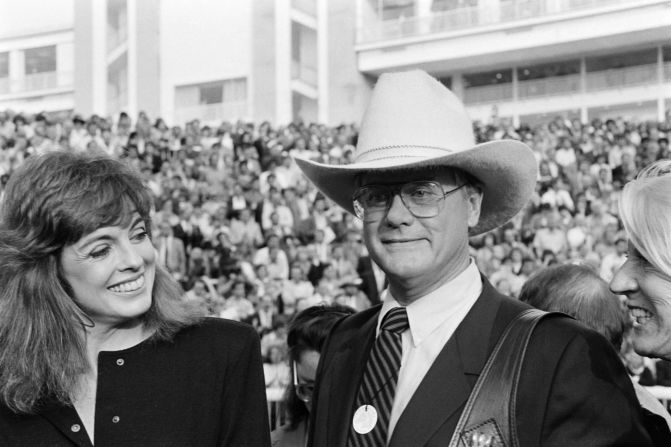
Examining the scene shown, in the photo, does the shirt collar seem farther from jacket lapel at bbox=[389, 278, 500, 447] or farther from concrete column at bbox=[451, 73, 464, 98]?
concrete column at bbox=[451, 73, 464, 98]

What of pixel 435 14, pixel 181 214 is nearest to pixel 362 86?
pixel 435 14

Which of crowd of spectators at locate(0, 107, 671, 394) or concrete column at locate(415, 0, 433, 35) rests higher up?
concrete column at locate(415, 0, 433, 35)

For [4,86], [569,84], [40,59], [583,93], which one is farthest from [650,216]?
[4,86]

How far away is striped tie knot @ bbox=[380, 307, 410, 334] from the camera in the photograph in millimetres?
2688

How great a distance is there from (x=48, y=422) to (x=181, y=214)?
11.2m

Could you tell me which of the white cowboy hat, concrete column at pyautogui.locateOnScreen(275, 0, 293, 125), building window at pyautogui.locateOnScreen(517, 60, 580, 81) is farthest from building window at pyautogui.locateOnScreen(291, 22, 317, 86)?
the white cowboy hat

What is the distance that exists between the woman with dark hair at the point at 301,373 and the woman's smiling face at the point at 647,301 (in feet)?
5.66

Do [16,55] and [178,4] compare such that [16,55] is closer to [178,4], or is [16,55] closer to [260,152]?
[178,4]

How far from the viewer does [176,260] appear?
12.9m

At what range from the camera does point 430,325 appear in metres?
2.64

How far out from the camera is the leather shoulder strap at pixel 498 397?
7.57 ft

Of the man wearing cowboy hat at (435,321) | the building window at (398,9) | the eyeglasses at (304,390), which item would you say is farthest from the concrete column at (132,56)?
the man wearing cowboy hat at (435,321)

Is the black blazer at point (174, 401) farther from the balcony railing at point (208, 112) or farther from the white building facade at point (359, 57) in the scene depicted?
the balcony railing at point (208, 112)

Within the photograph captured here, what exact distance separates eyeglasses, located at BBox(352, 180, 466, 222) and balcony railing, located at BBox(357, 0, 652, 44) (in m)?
31.7
